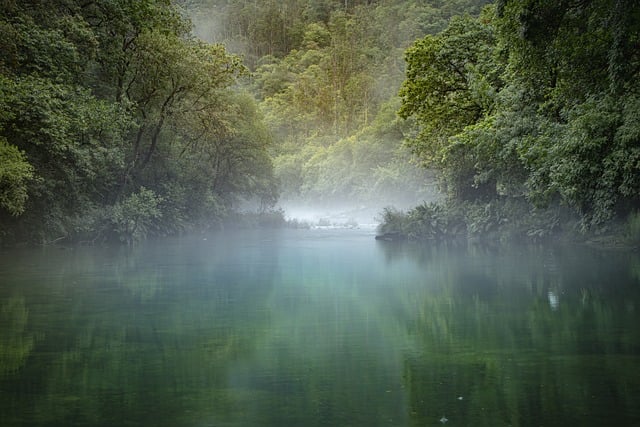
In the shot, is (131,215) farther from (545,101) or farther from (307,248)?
(545,101)

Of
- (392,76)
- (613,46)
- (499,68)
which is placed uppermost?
(392,76)

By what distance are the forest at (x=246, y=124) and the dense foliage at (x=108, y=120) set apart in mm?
94

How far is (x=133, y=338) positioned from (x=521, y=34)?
533 inches

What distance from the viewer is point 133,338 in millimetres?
11039

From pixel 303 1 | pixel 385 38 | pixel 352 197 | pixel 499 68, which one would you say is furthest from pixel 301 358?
pixel 303 1

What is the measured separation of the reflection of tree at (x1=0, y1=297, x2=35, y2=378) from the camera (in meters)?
9.26

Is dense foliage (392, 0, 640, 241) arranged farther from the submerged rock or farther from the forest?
the submerged rock

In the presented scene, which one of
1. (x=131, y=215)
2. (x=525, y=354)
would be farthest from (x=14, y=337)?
(x=131, y=215)

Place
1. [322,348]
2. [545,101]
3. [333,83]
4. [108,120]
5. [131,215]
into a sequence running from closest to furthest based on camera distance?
[322,348] → [545,101] → [108,120] → [131,215] → [333,83]

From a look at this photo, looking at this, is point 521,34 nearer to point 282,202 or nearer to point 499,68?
point 499,68

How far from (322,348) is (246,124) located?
43809mm

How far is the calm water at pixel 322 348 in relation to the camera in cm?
711

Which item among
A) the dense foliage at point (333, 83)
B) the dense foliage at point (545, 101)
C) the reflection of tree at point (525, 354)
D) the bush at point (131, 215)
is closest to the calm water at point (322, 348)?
the reflection of tree at point (525, 354)

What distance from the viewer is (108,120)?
101ft
